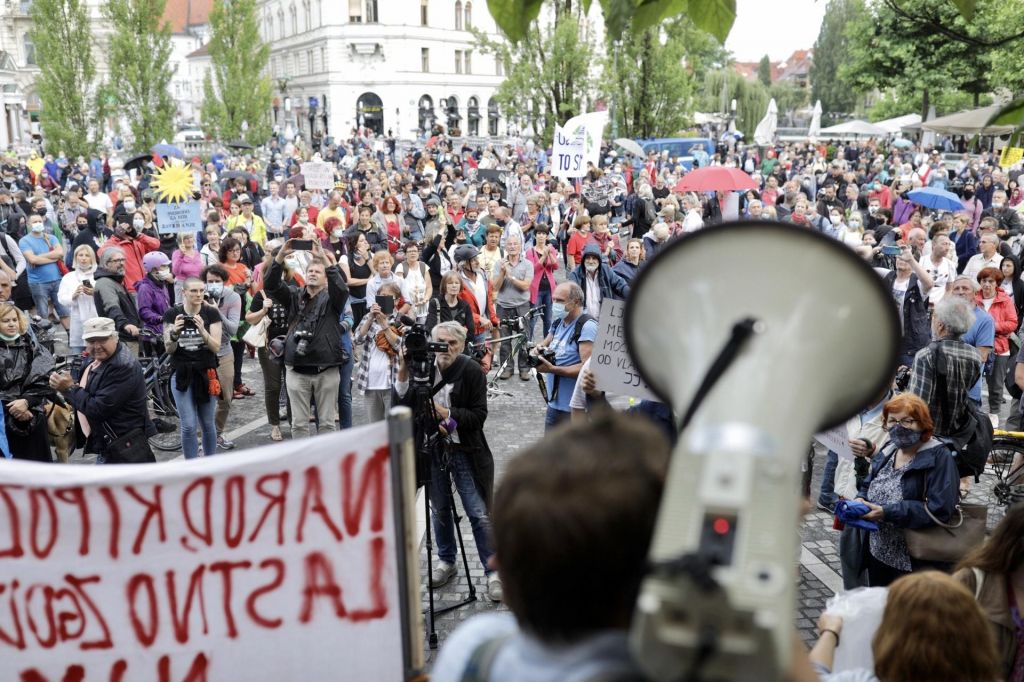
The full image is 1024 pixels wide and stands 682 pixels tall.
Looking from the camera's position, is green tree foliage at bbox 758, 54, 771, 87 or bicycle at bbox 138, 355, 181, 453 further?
green tree foliage at bbox 758, 54, 771, 87

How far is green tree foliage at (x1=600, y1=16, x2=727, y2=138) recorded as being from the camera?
3291cm

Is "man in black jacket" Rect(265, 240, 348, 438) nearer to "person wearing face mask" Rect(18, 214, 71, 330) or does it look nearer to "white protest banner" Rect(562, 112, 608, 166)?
"person wearing face mask" Rect(18, 214, 71, 330)

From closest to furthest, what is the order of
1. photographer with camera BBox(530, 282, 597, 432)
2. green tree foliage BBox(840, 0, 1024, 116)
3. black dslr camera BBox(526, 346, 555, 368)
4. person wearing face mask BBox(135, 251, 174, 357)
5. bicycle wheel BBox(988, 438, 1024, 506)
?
1. black dslr camera BBox(526, 346, 555, 368)
2. photographer with camera BBox(530, 282, 597, 432)
3. bicycle wheel BBox(988, 438, 1024, 506)
4. person wearing face mask BBox(135, 251, 174, 357)
5. green tree foliage BBox(840, 0, 1024, 116)

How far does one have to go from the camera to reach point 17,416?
5547mm

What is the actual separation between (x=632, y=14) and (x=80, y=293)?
756 cm

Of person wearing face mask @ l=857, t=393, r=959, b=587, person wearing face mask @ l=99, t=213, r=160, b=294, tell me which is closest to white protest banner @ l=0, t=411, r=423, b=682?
person wearing face mask @ l=857, t=393, r=959, b=587

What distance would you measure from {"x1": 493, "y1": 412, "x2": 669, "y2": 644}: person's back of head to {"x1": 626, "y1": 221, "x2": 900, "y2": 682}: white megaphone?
9 centimetres

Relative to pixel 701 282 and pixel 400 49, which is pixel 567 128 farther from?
pixel 400 49

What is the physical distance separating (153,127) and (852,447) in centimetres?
3110

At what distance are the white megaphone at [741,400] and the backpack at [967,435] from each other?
5.21 meters

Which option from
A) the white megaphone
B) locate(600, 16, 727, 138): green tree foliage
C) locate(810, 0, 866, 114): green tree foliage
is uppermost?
locate(810, 0, 866, 114): green tree foliage

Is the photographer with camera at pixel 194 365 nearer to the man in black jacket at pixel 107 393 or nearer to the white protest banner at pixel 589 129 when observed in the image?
the man in black jacket at pixel 107 393

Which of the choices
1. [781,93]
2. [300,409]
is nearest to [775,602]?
[300,409]

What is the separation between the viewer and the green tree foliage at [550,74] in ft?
110
